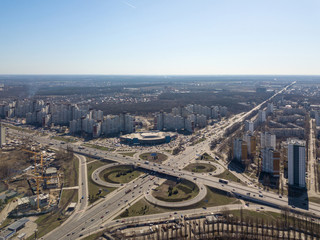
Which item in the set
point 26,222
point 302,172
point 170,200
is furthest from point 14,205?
point 302,172

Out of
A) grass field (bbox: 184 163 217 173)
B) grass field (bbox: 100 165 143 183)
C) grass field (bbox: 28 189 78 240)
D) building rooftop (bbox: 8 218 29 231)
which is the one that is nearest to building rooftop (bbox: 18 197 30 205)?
building rooftop (bbox: 8 218 29 231)

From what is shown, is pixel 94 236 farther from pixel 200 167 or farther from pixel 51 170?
pixel 200 167

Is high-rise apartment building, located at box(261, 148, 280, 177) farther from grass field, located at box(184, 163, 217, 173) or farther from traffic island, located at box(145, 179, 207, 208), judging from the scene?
traffic island, located at box(145, 179, 207, 208)

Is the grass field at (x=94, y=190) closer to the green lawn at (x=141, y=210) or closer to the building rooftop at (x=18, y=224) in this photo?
the green lawn at (x=141, y=210)

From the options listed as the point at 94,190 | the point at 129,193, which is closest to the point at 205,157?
the point at 129,193

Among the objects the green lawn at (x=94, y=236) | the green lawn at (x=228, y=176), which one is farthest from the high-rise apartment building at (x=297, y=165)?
the green lawn at (x=94, y=236)

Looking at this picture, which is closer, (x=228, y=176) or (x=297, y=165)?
(x=297, y=165)

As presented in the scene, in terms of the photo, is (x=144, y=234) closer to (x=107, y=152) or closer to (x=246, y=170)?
(x=246, y=170)
